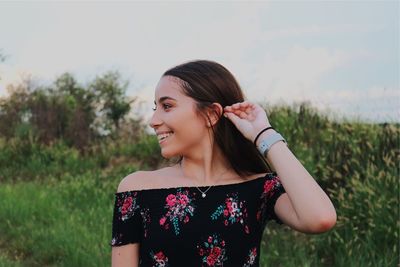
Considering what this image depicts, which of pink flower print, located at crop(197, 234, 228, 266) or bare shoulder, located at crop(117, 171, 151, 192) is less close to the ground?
bare shoulder, located at crop(117, 171, 151, 192)

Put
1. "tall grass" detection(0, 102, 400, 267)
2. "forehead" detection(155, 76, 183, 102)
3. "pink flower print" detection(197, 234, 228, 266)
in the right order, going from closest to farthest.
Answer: "pink flower print" detection(197, 234, 228, 266)
"forehead" detection(155, 76, 183, 102)
"tall grass" detection(0, 102, 400, 267)

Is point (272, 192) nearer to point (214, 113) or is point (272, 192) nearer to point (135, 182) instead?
point (214, 113)

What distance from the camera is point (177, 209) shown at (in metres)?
2.79

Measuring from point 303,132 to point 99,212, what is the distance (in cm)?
347

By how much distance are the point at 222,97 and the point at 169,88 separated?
0.24 meters

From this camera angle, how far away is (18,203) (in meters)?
9.43

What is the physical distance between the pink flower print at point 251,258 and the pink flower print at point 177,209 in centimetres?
31

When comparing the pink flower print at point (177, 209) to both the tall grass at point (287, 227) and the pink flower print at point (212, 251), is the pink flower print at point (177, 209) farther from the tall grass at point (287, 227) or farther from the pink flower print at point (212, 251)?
the tall grass at point (287, 227)

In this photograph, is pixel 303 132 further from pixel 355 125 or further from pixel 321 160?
pixel 321 160

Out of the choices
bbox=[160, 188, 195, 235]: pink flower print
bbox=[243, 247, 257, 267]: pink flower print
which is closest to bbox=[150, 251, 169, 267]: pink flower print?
bbox=[160, 188, 195, 235]: pink flower print

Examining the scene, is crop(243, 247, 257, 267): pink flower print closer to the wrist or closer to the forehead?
the wrist

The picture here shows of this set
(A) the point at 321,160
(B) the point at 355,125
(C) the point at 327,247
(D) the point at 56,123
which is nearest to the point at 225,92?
(C) the point at 327,247

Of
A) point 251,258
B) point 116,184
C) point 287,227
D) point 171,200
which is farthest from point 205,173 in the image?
point 116,184

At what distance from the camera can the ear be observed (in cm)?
284
